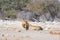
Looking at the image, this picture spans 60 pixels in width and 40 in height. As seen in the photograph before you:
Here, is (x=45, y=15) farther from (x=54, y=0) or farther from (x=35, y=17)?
(x=54, y=0)

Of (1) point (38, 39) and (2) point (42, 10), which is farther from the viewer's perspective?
(2) point (42, 10)

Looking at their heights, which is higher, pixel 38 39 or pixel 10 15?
pixel 38 39

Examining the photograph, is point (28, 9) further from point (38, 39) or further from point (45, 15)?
point (38, 39)

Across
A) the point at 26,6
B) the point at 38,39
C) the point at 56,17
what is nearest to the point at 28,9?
the point at 26,6

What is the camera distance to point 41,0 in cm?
3203

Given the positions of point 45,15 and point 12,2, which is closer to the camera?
point 45,15

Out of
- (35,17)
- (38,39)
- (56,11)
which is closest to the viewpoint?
(38,39)

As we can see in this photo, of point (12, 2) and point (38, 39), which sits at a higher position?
point (38, 39)

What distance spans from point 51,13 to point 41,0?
2.70m

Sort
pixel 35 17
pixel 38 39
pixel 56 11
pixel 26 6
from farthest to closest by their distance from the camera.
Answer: pixel 26 6
pixel 56 11
pixel 35 17
pixel 38 39

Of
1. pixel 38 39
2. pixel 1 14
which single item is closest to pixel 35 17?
pixel 1 14

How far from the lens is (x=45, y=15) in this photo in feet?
96.8

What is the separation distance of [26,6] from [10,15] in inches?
129

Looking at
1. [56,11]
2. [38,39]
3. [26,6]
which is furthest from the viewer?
[26,6]
